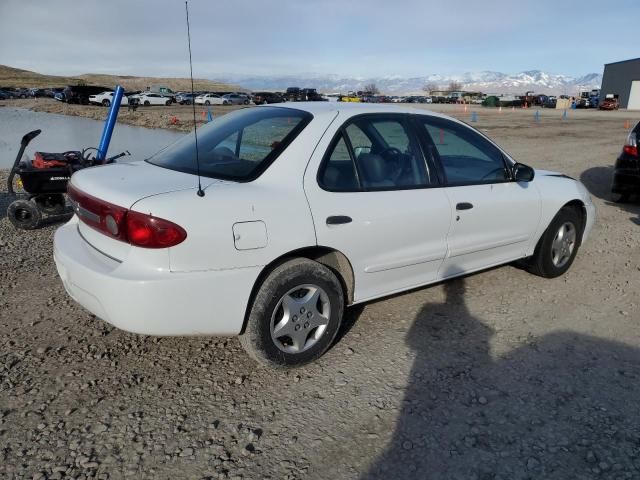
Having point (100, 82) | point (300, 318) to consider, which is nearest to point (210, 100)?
point (300, 318)

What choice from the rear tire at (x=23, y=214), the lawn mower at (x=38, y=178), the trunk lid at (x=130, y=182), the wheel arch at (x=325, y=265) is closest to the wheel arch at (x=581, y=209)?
the wheel arch at (x=325, y=265)

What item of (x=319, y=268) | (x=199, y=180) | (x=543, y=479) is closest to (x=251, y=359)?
(x=319, y=268)

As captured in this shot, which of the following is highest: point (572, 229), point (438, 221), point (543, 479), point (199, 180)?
point (199, 180)

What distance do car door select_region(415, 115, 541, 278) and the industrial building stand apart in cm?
7610

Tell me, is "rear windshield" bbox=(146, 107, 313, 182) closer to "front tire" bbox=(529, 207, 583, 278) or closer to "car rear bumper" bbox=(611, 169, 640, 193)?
"front tire" bbox=(529, 207, 583, 278)

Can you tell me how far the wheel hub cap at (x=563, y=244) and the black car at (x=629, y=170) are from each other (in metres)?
3.74

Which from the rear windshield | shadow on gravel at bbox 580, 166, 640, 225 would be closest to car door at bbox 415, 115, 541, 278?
the rear windshield

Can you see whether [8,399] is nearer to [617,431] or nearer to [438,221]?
[438,221]

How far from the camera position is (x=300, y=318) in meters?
3.17

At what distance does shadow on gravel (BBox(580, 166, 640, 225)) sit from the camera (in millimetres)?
7871

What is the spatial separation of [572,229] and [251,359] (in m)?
3.35

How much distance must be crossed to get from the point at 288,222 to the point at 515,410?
1668 mm

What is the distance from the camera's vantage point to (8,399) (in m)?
2.89

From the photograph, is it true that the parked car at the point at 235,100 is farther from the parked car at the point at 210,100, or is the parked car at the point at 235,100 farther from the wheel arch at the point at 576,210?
the wheel arch at the point at 576,210
